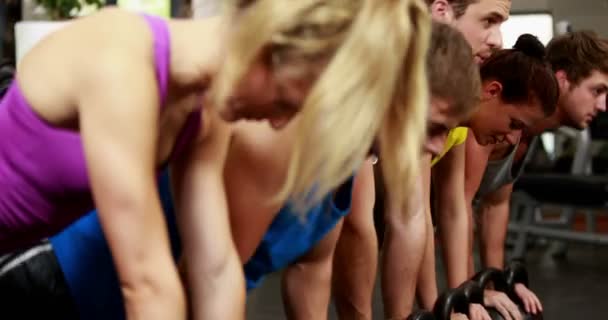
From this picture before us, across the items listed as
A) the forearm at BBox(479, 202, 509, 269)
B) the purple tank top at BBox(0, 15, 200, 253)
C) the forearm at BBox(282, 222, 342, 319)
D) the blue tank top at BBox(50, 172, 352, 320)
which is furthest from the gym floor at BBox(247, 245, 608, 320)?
the purple tank top at BBox(0, 15, 200, 253)

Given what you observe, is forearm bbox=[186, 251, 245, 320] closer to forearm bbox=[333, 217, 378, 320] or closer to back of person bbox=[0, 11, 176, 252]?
back of person bbox=[0, 11, 176, 252]

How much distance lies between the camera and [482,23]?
1.67 m

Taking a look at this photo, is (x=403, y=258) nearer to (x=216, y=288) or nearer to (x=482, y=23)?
(x=482, y=23)

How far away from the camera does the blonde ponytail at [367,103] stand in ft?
2.36

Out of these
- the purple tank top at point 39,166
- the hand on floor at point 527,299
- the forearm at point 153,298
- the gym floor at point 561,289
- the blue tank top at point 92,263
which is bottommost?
the gym floor at point 561,289

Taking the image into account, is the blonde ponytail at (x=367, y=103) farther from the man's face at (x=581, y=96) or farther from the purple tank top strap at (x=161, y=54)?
the man's face at (x=581, y=96)

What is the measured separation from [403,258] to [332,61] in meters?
0.82

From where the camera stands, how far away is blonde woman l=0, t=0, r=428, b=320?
70 centimetres

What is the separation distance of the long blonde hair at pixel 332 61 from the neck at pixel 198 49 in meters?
0.02

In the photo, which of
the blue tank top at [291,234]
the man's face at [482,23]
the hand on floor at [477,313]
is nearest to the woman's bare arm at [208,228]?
the blue tank top at [291,234]

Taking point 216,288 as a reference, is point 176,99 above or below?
above

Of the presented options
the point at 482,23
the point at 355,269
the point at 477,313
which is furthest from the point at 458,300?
the point at 482,23

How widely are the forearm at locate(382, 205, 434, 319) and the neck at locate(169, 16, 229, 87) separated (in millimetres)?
781

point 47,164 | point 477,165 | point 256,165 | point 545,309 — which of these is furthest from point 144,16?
point 545,309
